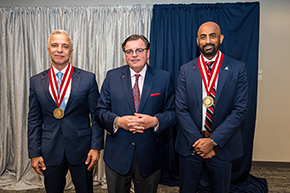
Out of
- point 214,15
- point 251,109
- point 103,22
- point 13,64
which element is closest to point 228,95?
point 251,109

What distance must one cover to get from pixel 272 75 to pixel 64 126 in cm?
348

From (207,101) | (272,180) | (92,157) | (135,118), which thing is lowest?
(272,180)

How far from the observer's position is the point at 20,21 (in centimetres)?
319

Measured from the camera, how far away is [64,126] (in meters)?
1.87

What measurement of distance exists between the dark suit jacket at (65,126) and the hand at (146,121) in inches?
20.0

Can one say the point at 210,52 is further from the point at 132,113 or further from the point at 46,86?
the point at 46,86

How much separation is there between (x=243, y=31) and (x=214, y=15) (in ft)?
1.67

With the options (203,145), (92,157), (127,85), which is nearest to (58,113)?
(92,157)

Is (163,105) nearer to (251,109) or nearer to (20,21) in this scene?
(251,109)

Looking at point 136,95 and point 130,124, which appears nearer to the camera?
point 130,124

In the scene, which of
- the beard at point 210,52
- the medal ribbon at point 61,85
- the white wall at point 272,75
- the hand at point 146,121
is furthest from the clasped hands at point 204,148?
the white wall at point 272,75

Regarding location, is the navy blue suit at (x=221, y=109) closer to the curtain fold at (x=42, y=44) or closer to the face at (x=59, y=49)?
the face at (x=59, y=49)

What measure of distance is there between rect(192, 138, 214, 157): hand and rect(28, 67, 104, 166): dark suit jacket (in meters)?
0.94

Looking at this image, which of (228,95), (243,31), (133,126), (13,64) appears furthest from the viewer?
(13,64)
